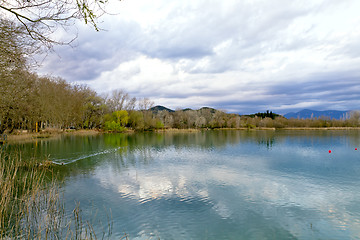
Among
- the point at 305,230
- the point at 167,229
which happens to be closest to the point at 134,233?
the point at 167,229

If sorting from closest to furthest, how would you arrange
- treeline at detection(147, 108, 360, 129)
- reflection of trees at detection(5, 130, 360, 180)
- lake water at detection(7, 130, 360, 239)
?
lake water at detection(7, 130, 360, 239), reflection of trees at detection(5, 130, 360, 180), treeline at detection(147, 108, 360, 129)

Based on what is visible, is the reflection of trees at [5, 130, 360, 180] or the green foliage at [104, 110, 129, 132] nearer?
the reflection of trees at [5, 130, 360, 180]

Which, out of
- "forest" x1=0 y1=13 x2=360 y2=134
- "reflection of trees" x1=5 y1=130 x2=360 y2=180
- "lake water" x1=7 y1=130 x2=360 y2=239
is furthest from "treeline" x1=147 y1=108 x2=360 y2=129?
"lake water" x1=7 y1=130 x2=360 y2=239

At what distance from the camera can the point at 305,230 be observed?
750cm

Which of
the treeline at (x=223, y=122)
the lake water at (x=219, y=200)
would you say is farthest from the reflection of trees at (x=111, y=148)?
the treeline at (x=223, y=122)

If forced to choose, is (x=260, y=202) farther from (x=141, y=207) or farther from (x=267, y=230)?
(x=141, y=207)

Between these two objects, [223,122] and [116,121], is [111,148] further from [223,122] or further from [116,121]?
[223,122]

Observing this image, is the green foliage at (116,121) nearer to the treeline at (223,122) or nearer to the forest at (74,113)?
the forest at (74,113)

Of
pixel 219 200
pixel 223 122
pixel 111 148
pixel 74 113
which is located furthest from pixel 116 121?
pixel 219 200

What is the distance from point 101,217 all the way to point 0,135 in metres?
31.0

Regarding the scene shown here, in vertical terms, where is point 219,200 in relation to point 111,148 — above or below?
below

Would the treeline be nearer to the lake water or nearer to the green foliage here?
the green foliage

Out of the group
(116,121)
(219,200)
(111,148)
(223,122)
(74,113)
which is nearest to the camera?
(219,200)

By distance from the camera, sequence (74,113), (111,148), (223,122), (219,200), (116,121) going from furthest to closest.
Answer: (223,122)
(116,121)
(74,113)
(111,148)
(219,200)
